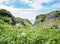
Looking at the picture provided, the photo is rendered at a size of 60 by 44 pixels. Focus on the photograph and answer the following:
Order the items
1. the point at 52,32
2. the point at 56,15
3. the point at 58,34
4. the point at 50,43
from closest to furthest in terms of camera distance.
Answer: the point at 50,43
the point at 58,34
the point at 52,32
the point at 56,15

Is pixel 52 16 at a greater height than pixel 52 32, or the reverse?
pixel 52 32

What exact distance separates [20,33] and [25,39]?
1187 millimetres

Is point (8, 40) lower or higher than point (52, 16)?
higher

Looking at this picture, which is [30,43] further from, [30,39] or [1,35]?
[1,35]

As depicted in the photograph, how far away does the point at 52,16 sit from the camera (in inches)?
5374

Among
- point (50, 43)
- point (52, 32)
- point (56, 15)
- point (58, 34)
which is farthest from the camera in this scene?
point (56, 15)

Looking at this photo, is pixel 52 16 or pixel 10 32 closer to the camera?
pixel 10 32

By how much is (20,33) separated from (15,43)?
106cm

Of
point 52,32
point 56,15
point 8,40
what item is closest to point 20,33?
point 8,40

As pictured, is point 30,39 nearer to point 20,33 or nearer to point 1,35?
point 20,33

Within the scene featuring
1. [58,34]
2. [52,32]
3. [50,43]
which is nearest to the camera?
[50,43]

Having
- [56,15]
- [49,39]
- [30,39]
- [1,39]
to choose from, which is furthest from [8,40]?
[56,15]

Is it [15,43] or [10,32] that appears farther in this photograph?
[10,32]

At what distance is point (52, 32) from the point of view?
46.2 ft
